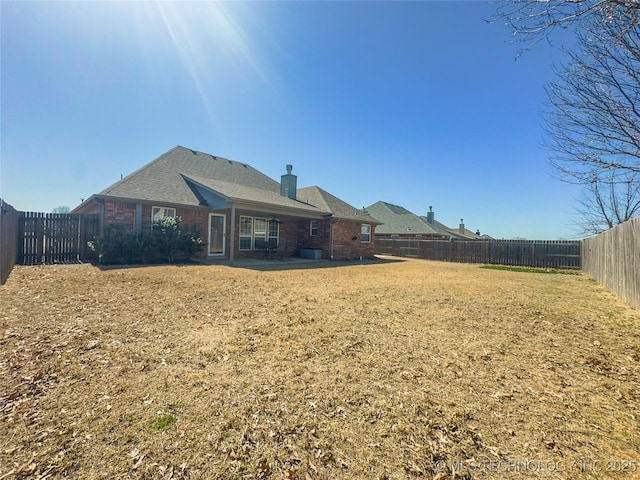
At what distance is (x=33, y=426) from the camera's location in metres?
2.09

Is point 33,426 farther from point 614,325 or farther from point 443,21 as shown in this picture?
point 443,21

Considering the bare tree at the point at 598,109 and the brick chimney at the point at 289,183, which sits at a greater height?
the brick chimney at the point at 289,183

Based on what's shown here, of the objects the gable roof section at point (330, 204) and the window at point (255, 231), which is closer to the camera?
the window at point (255, 231)

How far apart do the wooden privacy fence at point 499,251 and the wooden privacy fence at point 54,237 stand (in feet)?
63.6

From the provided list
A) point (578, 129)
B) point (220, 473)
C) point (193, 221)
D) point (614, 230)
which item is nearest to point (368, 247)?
point (193, 221)

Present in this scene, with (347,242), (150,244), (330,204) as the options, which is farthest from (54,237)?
(347,242)

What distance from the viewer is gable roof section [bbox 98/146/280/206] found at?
12.0 metres

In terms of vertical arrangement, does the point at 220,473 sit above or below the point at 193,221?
below

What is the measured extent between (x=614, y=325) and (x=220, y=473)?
6.69 metres

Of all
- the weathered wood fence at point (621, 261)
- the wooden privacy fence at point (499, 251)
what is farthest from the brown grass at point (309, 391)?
the wooden privacy fence at point (499, 251)

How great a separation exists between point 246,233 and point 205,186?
3.25 m

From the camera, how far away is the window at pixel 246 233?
1492 cm

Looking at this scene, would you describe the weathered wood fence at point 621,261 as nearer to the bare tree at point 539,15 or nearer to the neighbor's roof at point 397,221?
the bare tree at point 539,15

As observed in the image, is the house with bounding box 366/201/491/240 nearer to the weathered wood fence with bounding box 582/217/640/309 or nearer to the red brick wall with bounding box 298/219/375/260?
the red brick wall with bounding box 298/219/375/260
